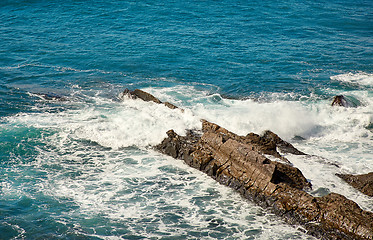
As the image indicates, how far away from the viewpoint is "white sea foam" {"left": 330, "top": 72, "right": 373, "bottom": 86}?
25.3 metres

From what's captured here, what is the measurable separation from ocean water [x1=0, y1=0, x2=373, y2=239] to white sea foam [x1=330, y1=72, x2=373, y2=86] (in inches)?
2.7

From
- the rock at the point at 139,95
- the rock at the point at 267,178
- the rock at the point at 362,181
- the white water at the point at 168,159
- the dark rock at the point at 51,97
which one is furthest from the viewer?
the dark rock at the point at 51,97

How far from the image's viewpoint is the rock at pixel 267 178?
37.8 ft

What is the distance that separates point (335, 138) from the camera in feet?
61.5

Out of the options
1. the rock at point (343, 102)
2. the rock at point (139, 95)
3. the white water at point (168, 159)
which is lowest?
the white water at point (168, 159)

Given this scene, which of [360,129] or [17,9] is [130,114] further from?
[17,9]

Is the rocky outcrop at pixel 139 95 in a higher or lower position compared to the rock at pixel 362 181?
higher

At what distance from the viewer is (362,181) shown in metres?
13.9

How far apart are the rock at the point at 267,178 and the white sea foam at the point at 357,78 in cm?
1123

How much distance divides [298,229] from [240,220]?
1817 mm

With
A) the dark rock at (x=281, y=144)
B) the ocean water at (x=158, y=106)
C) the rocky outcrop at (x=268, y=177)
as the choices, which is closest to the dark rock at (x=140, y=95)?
the ocean water at (x=158, y=106)

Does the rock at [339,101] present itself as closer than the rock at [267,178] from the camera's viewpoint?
No

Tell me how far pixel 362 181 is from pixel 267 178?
3.57 meters

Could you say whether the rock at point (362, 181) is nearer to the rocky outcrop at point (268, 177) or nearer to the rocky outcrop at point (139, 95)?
the rocky outcrop at point (268, 177)
